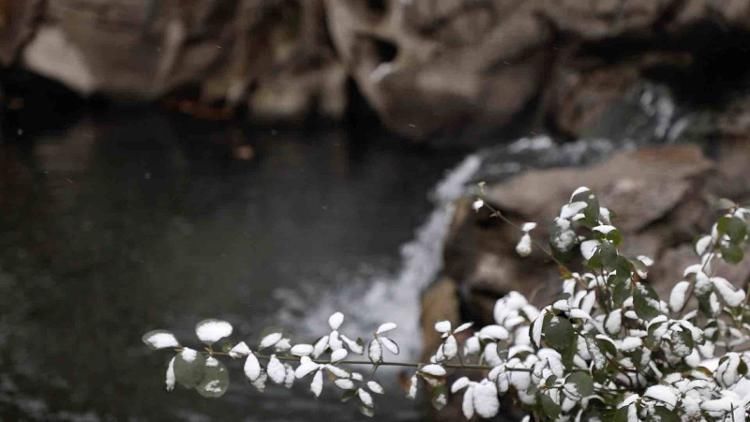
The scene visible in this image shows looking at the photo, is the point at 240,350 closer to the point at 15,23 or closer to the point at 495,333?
the point at 495,333

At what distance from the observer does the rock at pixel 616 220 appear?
373 cm

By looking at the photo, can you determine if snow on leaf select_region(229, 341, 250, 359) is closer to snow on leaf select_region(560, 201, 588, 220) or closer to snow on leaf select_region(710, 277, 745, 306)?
snow on leaf select_region(560, 201, 588, 220)

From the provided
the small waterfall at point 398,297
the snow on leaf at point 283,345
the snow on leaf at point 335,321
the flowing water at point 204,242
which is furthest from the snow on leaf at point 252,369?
the small waterfall at point 398,297

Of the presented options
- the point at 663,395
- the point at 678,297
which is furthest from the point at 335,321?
the point at 678,297

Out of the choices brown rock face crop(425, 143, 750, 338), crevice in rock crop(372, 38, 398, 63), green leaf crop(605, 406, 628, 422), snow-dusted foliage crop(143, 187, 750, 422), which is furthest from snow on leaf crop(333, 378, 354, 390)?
crevice in rock crop(372, 38, 398, 63)

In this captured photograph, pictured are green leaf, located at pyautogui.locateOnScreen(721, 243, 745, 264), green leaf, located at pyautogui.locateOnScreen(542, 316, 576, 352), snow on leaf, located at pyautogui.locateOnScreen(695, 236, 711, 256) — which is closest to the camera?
green leaf, located at pyautogui.locateOnScreen(542, 316, 576, 352)

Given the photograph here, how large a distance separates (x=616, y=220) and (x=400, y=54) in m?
4.08

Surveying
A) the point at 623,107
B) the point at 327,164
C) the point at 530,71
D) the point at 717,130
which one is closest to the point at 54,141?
the point at 327,164

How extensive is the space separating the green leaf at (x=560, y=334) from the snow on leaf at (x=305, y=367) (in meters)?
0.44

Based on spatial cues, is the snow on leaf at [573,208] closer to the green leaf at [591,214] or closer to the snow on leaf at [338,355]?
the green leaf at [591,214]

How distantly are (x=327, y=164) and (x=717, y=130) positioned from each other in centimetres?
327

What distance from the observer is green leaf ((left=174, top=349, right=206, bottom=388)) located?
150 cm

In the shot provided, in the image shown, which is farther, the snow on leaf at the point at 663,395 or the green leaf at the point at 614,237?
the green leaf at the point at 614,237

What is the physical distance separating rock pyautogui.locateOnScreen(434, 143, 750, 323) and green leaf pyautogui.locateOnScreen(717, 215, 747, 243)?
5.42 feet
